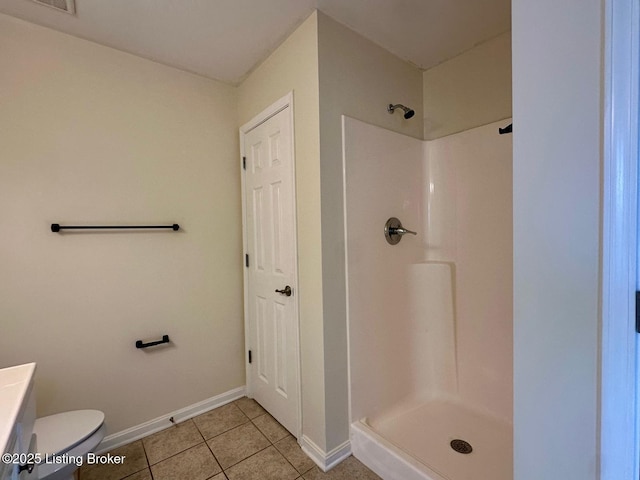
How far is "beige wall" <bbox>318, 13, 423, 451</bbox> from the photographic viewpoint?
1.50m

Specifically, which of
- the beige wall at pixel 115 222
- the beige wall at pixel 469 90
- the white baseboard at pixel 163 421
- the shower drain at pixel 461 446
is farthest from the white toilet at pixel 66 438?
the beige wall at pixel 469 90

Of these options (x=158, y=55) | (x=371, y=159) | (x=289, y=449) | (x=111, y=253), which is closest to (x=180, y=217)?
(x=111, y=253)

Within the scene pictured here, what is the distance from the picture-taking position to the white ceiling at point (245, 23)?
1429mm

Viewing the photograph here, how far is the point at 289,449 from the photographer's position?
1.66 m

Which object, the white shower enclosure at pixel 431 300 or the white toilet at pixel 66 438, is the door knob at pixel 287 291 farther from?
the white toilet at pixel 66 438

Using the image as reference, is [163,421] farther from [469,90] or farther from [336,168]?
[469,90]

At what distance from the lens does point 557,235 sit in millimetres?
625

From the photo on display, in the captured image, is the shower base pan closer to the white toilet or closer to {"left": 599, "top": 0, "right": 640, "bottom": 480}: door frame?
{"left": 599, "top": 0, "right": 640, "bottom": 480}: door frame

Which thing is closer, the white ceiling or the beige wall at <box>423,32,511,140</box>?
the white ceiling

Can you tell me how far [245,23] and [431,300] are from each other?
2006 millimetres

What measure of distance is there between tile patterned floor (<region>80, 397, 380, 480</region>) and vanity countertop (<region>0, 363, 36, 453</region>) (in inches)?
36.4

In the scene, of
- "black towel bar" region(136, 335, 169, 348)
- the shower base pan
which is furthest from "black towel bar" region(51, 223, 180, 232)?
the shower base pan

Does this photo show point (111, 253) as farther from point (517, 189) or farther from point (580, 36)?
point (580, 36)

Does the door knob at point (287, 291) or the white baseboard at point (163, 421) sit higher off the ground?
the door knob at point (287, 291)
